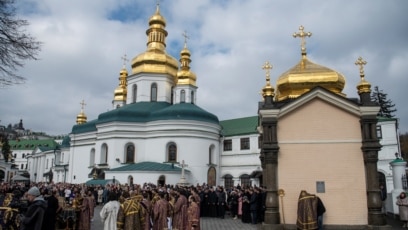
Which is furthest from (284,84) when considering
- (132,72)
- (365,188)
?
(132,72)

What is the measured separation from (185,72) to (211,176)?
40.1 ft

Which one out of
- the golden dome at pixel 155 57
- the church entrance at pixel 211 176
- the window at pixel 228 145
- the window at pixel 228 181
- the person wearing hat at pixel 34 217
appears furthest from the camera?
the golden dome at pixel 155 57

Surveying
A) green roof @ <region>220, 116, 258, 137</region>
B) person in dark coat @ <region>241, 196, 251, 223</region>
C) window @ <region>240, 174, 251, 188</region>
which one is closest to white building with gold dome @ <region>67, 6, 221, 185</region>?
green roof @ <region>220, 116, 258, 137</region>

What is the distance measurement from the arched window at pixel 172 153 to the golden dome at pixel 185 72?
8.18 m

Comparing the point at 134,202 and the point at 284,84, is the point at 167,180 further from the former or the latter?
the point at 134,202

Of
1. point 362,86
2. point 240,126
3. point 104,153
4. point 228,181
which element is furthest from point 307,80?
point 104,153

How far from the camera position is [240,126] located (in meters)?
39.1

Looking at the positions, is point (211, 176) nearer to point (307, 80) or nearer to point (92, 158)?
point (92, 158)

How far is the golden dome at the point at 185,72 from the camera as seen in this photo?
130ft

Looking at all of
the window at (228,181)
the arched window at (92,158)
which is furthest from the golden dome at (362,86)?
the arched window at (92,158)

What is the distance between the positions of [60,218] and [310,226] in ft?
25.5

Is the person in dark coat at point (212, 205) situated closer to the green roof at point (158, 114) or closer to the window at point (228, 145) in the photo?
the green roof at point (158, 114)

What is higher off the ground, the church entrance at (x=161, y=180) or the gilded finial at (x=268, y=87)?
the gilded finial at (x=268, y=87)

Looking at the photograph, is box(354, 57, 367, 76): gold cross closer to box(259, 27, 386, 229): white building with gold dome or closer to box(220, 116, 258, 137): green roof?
box(259, 27, 386, 229): white building with gold dome
